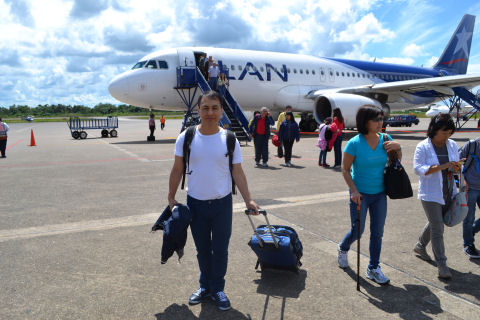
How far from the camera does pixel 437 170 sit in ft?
11.8

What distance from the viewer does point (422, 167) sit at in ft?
12.0

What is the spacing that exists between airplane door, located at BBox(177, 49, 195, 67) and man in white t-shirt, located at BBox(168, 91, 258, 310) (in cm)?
1555

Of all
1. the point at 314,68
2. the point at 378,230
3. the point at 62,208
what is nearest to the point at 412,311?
the point at 378,230

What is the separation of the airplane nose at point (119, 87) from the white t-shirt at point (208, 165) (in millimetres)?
15019

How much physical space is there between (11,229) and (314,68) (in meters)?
19.6

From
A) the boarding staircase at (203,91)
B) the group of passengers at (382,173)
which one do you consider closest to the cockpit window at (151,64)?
the boarding staircase at (203,91)

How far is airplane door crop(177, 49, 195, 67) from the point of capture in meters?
18.0

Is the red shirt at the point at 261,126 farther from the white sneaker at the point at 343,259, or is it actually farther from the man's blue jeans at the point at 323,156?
the white sneaker at the point at 343,259

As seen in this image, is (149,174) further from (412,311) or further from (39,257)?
(412,311)

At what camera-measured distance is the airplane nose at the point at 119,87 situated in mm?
17078

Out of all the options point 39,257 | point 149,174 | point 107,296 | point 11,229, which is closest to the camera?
point 107,296

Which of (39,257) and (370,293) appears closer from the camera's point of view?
(370,293)

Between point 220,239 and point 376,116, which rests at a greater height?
point 376,116

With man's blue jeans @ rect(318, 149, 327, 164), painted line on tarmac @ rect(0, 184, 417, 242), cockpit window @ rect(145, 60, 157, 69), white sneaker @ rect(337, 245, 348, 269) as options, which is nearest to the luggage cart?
cockpit window @ rect(145, 60, 157, 69)
